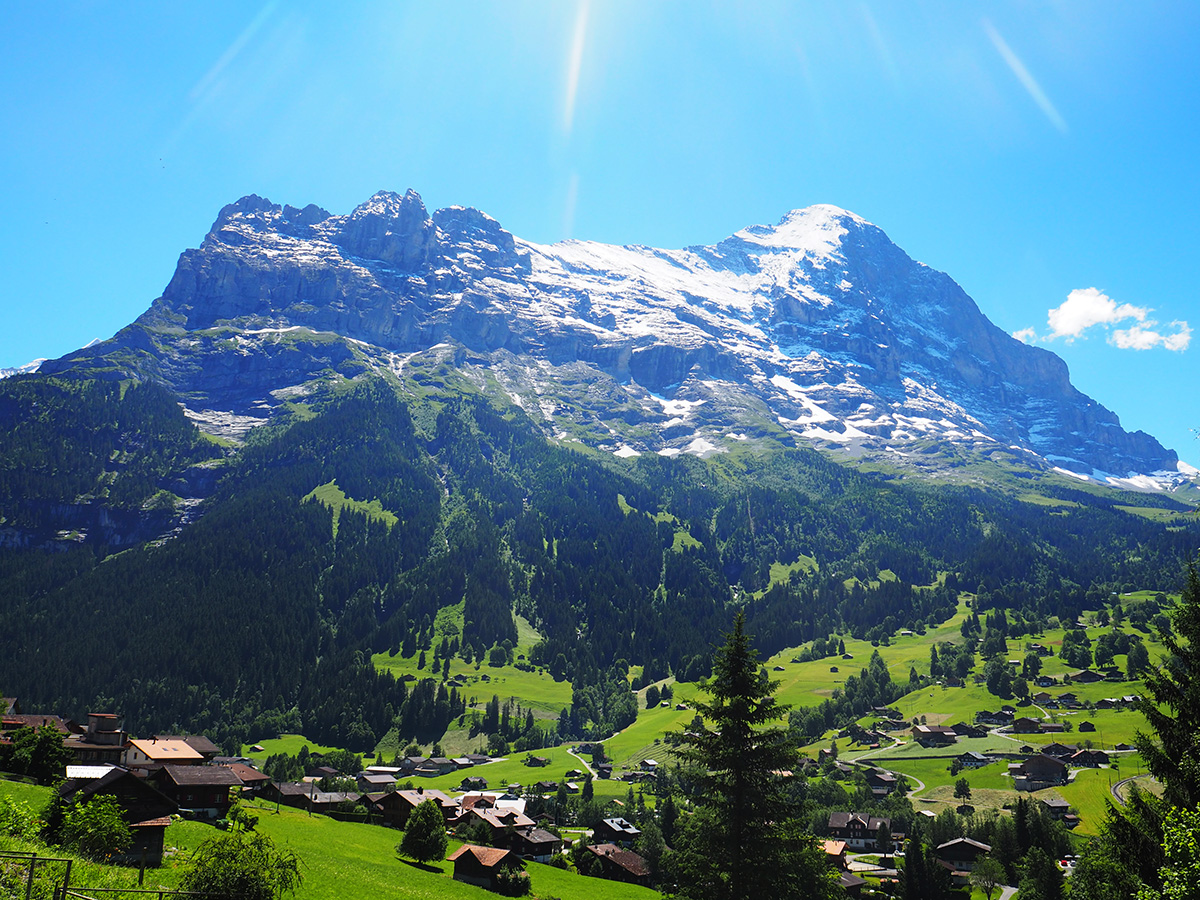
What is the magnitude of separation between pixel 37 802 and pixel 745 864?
47.1 metres

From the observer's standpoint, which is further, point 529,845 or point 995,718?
point 995,718

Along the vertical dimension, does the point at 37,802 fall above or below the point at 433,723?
above

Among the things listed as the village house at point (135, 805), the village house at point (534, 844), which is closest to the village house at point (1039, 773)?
the village house at point (534, 844)

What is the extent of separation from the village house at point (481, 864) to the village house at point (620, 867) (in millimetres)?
21987

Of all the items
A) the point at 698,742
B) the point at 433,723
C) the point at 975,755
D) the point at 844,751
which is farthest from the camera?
the point at 433,723

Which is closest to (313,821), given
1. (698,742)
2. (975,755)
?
(698,742)

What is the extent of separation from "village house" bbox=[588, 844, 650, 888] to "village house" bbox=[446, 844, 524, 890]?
866 inches

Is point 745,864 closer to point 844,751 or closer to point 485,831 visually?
point 485,831

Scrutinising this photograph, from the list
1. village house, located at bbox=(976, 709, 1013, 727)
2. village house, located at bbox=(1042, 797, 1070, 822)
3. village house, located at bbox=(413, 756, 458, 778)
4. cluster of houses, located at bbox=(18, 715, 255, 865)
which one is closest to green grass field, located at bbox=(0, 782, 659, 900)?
cluster of houses, located at bbox=(18, 715, 255, 865)

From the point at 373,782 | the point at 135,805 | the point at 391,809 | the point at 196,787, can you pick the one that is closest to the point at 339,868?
the point at 135,805

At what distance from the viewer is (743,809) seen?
94.2ft

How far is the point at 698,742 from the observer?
30.0 metres

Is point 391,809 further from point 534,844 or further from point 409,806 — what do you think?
point 534,844

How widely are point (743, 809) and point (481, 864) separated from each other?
155 ft
